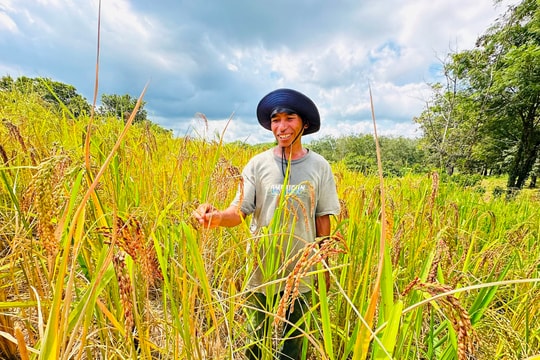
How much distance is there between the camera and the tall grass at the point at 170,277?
0.49 meters

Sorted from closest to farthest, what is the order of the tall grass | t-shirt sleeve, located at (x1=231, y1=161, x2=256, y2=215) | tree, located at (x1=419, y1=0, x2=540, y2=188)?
the tall grass, t-shirt sleeve, located at (x1=231, y1=161, x2=256, y2=215), tree, located at (x1=419, y1=0, x2=540, y2=188)

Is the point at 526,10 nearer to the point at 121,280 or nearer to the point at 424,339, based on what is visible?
the point at 424,339

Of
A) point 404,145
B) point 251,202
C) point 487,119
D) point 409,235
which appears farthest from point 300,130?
point 404,145

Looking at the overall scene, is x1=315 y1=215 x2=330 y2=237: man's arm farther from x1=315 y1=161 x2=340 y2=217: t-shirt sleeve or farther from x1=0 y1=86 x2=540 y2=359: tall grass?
x1=0 y1=86 x2=540 y2=359: tall grass

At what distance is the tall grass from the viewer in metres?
0.49

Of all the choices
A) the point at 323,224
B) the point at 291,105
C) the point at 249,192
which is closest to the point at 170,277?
the point at 249,192

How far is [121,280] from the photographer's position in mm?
463

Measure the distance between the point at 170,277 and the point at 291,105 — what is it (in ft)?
3.89

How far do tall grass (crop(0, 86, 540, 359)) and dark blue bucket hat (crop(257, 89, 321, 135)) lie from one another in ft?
1.85

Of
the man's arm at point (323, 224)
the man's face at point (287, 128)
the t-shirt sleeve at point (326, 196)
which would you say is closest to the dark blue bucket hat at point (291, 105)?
the man's face at point (287, 128)

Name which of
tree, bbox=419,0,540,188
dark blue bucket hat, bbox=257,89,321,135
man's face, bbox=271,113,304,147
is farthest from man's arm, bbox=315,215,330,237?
tree, bbox=419,0,540,188

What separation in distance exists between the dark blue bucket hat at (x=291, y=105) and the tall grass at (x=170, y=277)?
Answer: 0.56 m

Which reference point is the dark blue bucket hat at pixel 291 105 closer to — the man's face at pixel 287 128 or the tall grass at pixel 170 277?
the man's face at pixel 287 128

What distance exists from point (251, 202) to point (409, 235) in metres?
1.04
